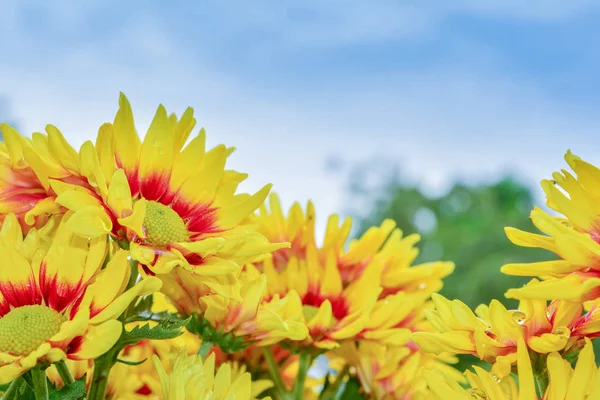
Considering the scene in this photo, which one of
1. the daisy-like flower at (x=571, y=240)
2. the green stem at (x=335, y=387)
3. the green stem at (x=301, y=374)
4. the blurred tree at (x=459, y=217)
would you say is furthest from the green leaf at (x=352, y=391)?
the blurred tree at (x=459, y=217)

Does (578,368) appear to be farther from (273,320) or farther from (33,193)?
(33,193)

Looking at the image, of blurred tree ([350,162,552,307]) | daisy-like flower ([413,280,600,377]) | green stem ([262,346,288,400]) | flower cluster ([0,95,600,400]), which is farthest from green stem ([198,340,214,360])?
blurred tree ([350,162,552,307])

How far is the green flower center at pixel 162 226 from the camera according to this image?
65 centimetres

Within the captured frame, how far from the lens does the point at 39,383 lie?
59cm

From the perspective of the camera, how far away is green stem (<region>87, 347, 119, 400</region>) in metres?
0.66

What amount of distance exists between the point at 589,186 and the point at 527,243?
0.21 feet

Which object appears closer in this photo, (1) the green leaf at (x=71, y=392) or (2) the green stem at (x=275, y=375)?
(1) the green leaf at (x=71, y=392)

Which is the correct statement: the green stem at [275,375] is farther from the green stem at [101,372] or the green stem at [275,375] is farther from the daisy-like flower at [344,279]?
the green stem at [101,372]

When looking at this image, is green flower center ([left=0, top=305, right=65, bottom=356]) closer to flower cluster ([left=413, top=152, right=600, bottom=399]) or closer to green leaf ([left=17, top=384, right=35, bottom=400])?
green leaf ([left=17, top=384, right=35, bottom=400])

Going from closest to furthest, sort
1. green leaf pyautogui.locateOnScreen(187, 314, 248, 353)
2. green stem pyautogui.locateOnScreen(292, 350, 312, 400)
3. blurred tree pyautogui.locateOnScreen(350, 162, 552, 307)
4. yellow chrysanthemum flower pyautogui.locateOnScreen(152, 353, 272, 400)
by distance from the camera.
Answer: yellow chrysanthemum flower pyautogui.locateOnScreen(152, 353, 272, 400) → green leaf pyautogui.locateOnScreen(187, 314, 248, 353) → green stem pyautogui.locateOnScreen(292, 350, 312, 400) → blurred tree pyautogui.locateOnScreen(350, 162, 552, 307)

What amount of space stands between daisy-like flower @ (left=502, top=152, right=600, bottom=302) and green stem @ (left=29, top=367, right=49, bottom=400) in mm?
348

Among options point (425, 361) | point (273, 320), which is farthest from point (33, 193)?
point (425, 361)

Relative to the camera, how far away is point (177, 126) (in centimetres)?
70

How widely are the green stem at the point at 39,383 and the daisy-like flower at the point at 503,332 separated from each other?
0.97ft
